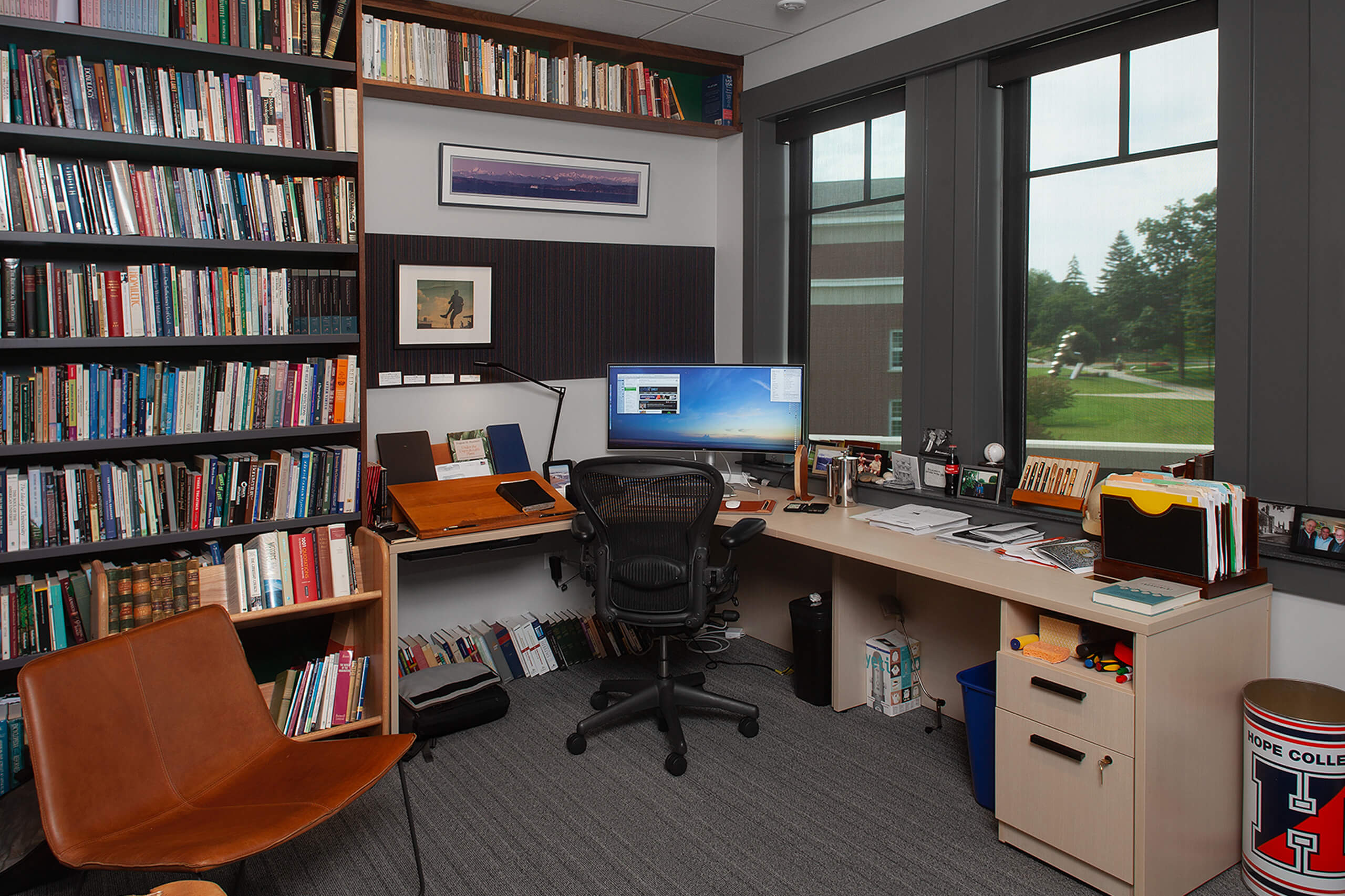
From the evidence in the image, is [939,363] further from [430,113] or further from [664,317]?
[430,113]

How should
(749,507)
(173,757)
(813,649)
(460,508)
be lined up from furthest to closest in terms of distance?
(749,507) < (813,649) < (460,508) < (173,757)

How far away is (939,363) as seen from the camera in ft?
11.9

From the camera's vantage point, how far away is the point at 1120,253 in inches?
123

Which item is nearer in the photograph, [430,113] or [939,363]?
[939,363]

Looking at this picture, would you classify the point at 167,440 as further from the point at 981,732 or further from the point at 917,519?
the point at 981,732

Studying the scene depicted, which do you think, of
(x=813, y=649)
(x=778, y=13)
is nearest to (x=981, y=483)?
(x=813, y=649)

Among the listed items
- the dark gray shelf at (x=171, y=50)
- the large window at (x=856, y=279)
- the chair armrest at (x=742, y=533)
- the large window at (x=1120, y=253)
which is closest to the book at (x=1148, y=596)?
the large window at (x=1120, y=253)

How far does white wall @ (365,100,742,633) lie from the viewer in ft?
12.6

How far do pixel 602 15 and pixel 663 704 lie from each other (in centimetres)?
279

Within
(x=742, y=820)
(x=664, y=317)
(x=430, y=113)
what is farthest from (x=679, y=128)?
(x=742, y=820)

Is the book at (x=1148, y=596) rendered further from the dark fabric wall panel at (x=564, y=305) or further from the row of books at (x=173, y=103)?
the row of books at (x=173, y=103)

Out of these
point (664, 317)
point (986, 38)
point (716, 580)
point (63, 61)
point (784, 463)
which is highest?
point (986, 38)

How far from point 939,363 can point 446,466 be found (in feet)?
6.71

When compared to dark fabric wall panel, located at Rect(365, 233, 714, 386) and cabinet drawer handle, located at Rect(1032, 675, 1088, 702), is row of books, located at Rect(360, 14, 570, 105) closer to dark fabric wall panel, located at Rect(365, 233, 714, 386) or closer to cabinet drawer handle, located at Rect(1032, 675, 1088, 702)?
dark fabric wall panel, located at Rect(365, 233, 714, 386)
